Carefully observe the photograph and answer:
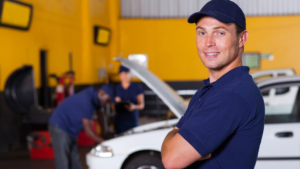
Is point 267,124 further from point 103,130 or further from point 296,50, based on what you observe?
point 296,50

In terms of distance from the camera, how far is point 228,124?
1.01m

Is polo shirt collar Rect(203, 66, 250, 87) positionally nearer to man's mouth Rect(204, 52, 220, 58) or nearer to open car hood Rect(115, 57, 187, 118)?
man's mouth Rect(204, 52, 220, 58)

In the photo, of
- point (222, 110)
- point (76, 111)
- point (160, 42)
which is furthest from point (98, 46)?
point (222, 110)

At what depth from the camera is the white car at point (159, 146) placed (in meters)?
2.97

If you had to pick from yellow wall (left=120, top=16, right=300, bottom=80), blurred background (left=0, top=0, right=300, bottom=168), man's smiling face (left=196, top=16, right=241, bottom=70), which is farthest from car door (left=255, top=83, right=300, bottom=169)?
yellow wall (left=120, top=16, right=300, bottom=80)

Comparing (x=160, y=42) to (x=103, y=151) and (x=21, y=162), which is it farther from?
(x=103, y=151)

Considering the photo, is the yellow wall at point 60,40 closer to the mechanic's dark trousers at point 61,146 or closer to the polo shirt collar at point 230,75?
the mechanic's dark trousers at point 61,146

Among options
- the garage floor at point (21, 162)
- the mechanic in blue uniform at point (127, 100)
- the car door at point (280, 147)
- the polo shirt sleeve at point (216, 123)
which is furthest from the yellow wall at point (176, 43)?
the polo shirt sleeve at point (216, 123)

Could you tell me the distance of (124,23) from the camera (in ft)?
39.5

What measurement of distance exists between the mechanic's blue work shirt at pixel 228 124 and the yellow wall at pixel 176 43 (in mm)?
10787

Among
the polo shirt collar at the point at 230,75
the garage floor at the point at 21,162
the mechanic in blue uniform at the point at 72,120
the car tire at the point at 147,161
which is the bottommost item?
the garage floor at the point at 21,162

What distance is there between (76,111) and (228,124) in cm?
269

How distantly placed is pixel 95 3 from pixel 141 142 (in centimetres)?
818

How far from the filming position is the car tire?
3113mm
